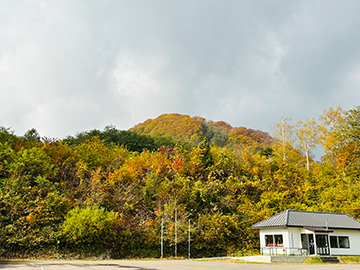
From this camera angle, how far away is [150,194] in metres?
26.2

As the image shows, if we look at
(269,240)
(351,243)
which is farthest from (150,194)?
(351,243)

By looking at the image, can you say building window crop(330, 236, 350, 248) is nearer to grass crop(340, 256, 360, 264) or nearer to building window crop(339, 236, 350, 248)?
building window crop(339, 236, 350, 248)

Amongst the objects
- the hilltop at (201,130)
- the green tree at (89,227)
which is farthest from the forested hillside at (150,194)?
the hilltop at (201,130)

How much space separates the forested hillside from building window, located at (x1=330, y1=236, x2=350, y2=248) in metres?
4.42

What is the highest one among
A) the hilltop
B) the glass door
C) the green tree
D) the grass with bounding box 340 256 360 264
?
the hilltop

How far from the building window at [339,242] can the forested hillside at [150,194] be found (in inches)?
174

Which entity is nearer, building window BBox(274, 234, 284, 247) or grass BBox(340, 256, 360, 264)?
grass BBox(340, 256, 360, 264)

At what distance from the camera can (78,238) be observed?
2144cm

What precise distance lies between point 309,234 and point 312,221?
1.27 meters

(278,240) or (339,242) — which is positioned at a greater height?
(278,240)

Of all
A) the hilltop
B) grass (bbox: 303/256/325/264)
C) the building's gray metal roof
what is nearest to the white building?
the building's gray metal roof

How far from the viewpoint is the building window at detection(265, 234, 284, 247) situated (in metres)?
21.3

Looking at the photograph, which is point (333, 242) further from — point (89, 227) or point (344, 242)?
point (89, 227)

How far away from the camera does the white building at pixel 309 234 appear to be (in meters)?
20.7
